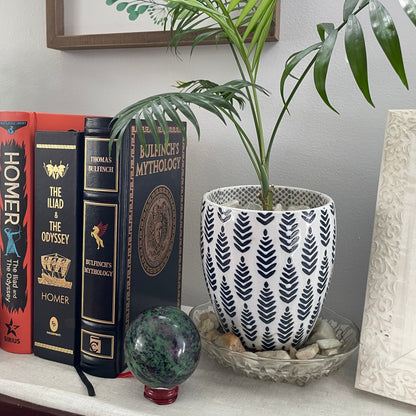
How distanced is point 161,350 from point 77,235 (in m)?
0.20

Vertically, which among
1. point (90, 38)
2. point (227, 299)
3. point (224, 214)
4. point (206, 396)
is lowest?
point (206, 396)

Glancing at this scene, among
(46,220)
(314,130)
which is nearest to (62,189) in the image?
(46,220)

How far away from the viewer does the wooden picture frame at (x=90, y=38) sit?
2.61 feet

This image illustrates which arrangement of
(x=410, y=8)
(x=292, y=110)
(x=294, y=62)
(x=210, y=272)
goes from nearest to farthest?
(x=410, y=8), (x=294, y=62), (x=210, y=272), (x=292, y=110)

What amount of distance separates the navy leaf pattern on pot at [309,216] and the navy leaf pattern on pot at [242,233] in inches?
2.6

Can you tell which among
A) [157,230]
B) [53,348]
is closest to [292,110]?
[157,230]

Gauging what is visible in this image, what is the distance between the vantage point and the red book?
24.6 inches

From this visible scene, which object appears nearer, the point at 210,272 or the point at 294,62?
the point at 294,62

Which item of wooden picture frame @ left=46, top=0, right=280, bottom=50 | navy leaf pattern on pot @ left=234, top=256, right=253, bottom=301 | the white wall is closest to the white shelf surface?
navy leaf pattern on pot @ left=234, top=256, right=253, bottom=301

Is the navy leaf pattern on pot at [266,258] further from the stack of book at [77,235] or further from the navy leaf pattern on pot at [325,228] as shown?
the stack of book at [77,235]

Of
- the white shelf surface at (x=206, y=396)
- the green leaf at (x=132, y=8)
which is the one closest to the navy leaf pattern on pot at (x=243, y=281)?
the white shelf surface at (x=206, y=396)

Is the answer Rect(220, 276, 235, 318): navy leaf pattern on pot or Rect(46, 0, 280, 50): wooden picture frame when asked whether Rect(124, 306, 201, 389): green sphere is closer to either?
Rect(220, 276, 235, 318): navy leaf pattern on pot

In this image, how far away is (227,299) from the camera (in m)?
0.58

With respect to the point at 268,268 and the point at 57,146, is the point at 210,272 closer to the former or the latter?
the point at 268,268
